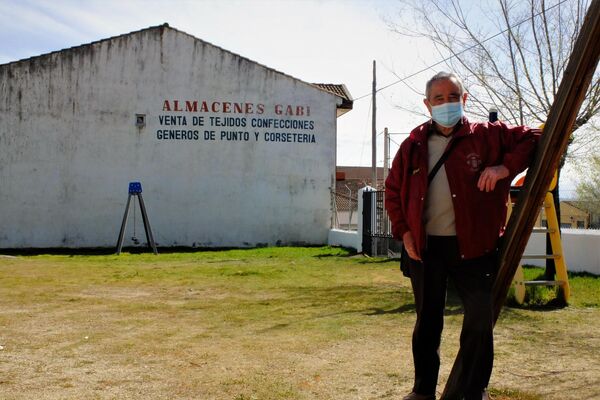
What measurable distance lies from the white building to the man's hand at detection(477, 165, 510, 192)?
18831 mm

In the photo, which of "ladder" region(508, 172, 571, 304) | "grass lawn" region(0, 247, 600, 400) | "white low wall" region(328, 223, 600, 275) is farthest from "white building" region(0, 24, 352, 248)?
"ladder" region(508, 172, 571, 304)

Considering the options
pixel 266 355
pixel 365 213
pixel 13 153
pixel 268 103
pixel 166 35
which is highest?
pixel 166 35

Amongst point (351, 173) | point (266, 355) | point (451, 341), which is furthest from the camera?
point (351, 173)

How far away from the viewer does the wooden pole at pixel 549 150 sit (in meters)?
3.00

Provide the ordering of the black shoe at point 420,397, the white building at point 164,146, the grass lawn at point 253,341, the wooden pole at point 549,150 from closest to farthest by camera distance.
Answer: the wooden pole at point 549,150
the black shoe at point 420,397
the grass lawn at point 253,341
the white building at point 164,146

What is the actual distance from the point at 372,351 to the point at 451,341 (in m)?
0.76

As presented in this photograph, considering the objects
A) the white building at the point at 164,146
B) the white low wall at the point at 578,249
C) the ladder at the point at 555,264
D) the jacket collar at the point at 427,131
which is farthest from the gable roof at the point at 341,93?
the jacket collar at the point at 427,131

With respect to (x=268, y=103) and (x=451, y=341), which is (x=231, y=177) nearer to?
(x=268, y=103)

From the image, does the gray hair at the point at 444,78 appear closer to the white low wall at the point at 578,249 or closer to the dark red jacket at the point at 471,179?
the dark red jacket at the point at 471,179

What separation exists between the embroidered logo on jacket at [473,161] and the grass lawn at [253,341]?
148 cm

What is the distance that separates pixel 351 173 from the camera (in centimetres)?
5912

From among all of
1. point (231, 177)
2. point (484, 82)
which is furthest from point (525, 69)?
point (231, 177)

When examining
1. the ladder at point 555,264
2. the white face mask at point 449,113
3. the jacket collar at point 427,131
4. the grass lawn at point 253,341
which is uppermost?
the white face mask at point 449,113

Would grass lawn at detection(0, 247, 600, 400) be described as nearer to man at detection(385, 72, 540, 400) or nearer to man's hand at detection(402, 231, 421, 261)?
man at detection(385, 72, 540, 400)
